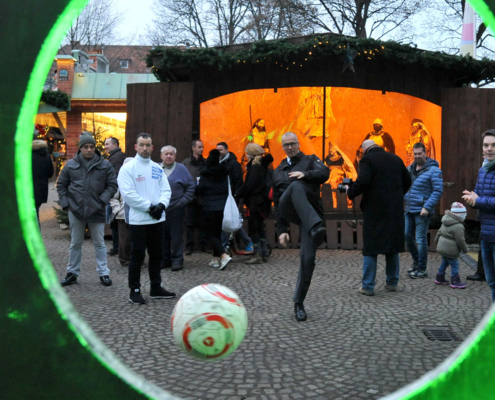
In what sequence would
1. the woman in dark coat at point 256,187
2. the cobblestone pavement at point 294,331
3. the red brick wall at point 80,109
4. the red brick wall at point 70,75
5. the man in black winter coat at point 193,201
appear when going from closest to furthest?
the cobblestone pavement at point 294,331 < the woman in dark coat at point 256,187 < the man in black winter coat at point 193,201 < the red brick wall at point 80,109 < the red brick wall at point 70,75

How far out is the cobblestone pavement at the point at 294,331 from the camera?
12.1 feet

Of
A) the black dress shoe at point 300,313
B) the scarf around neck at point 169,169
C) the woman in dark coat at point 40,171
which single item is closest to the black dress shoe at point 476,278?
the black dress shoe at point 300,313

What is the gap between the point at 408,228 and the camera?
7.51 m

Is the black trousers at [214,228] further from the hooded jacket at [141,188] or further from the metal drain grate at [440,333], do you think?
the metal drain grate at [440,333]

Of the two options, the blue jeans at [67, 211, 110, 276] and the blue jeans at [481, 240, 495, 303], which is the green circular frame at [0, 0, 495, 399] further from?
the blue jeans at [67, 211, 110, 276]

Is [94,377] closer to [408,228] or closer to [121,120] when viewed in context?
[408,228]

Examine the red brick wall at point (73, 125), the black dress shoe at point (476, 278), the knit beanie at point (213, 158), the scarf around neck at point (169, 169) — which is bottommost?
the black dress shoe at point (476, 278)

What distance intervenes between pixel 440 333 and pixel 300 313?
138cm

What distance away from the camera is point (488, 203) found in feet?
15.6

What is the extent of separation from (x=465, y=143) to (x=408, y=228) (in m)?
3.89

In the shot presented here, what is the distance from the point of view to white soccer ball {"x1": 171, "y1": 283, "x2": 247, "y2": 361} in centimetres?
276

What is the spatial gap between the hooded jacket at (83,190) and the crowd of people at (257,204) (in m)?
0.01

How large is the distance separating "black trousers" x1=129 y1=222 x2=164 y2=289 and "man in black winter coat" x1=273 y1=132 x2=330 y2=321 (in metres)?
1.45

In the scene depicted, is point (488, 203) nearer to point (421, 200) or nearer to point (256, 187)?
point (421, 200)
